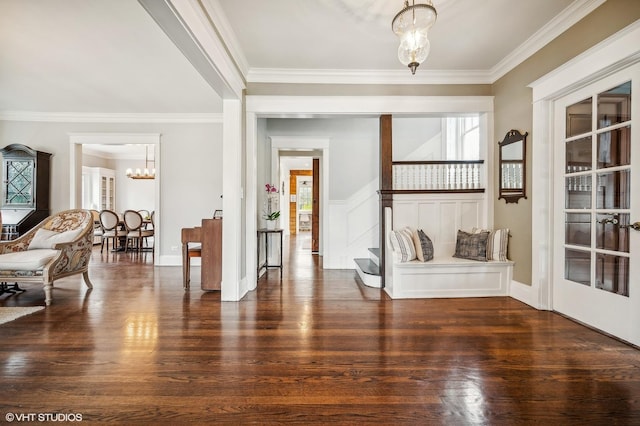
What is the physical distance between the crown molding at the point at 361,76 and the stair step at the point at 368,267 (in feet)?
8.23

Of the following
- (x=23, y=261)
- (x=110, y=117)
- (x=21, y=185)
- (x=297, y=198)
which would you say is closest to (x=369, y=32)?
(x=23, y=261)

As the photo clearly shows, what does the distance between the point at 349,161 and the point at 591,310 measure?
3.72 meters

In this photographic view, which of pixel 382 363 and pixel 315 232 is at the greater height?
pixel 315 232

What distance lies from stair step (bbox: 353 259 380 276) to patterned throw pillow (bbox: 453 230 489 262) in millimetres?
1057

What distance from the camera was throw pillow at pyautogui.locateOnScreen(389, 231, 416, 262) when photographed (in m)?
3.50

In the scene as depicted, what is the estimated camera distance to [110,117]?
17.7 ft

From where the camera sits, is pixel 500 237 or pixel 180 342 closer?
pixel 180 342

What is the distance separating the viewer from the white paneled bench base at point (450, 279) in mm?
3465

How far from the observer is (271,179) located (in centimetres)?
543

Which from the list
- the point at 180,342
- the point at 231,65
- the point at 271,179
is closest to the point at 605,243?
the point at 180,342

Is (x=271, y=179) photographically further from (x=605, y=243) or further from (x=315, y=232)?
(x=605, y=243)

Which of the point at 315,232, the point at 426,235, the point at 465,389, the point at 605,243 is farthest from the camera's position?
the point at 315,232

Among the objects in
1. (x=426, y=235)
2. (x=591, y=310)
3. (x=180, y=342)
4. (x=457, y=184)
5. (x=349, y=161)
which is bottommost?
(x=180, y=342)

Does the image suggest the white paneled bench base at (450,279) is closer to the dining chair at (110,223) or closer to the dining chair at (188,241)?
the dining chair at (188,241)
